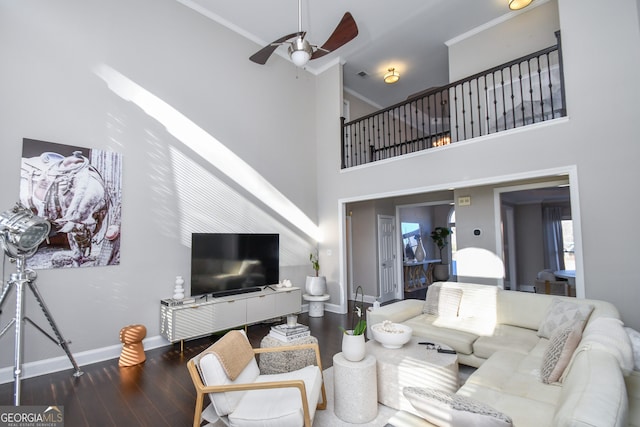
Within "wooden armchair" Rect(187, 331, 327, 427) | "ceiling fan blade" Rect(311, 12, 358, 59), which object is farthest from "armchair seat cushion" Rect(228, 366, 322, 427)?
"ceiling fan blade" Rect(311, 12, 358, 59)

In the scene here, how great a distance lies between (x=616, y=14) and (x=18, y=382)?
23.7ft

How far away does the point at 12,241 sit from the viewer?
2871 mm

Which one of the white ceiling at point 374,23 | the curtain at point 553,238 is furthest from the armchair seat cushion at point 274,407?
the curtain at point 553,238

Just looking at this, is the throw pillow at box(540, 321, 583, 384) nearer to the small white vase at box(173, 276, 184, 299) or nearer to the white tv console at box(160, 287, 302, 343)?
the white tv console at box(160, 287, 302, 343)

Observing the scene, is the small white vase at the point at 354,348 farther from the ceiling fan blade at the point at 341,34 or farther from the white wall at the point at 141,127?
the ceiling fan blade at the point at 341,34

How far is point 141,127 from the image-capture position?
14.4ft

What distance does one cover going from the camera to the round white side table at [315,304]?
5.85 m

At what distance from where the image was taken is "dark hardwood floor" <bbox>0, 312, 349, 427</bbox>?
8.48ft

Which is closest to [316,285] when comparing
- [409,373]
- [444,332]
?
[444,332]

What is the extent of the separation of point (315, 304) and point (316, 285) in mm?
382

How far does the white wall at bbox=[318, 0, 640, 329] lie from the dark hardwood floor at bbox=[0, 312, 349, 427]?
340cm

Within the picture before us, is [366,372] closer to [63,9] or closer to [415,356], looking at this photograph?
[415,356]

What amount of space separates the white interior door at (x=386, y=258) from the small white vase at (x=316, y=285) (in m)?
1.85

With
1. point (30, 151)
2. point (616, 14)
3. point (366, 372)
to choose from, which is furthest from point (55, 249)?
point (616, 14)
